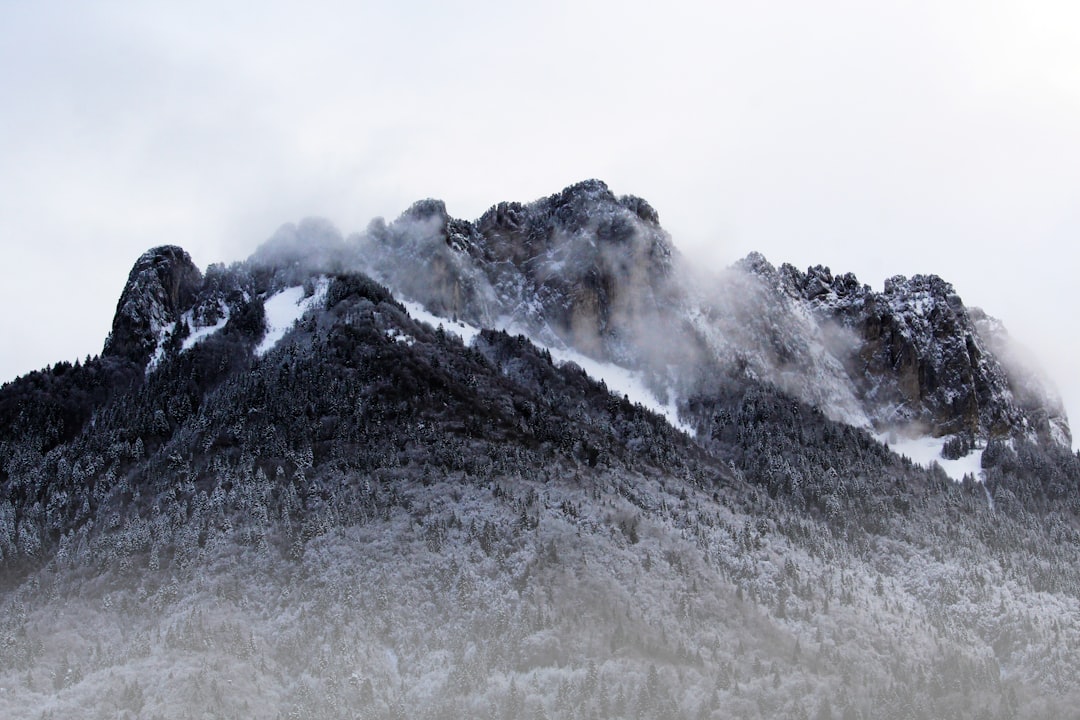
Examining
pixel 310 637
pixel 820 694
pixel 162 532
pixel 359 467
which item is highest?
pixel 359 467

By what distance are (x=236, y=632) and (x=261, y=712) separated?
16.4 meters

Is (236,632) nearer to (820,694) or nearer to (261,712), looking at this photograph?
(261,712)

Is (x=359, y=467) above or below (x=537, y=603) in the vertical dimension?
above

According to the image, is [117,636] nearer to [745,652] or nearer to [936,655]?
[745,652]

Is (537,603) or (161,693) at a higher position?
(537,603)

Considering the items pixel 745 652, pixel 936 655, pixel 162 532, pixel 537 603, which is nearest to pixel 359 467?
pixel 162 532

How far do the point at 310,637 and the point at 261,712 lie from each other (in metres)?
14.6

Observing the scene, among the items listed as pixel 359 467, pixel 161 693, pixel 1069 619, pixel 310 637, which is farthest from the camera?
pixel 359 467

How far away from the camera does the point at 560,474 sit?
196m

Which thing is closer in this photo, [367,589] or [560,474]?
[367,589]

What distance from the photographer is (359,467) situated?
19088 centimetres

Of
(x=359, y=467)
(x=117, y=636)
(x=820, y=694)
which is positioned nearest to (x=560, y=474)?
(x=359, y=467)

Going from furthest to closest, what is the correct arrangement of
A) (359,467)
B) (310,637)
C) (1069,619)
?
(359,467)
(1069,619)
(310,637)

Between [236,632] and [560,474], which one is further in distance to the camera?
[560,474]
